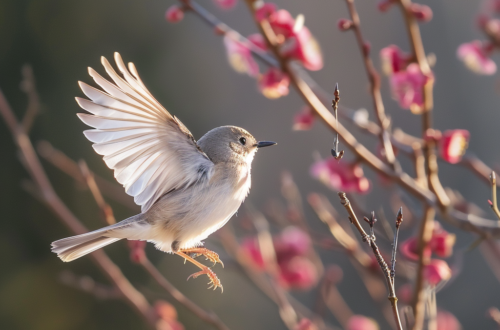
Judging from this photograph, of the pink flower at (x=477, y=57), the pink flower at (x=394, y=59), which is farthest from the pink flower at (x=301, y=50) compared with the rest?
the pink flower at (x=477, y=57)

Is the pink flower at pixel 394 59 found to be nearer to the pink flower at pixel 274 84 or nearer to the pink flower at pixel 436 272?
the pink flower at pixel 274 84

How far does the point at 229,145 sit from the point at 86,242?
2.05 ft

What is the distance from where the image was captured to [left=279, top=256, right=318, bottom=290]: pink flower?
2.53 metres

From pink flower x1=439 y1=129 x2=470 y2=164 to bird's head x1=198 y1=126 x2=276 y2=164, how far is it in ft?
1.94

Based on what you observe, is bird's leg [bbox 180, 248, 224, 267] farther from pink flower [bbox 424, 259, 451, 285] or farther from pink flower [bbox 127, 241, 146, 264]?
pink flower [bbox 424, 259, 451, 285]

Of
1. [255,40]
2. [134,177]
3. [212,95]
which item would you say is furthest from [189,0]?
[212,95]

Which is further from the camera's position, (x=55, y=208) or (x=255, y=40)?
(x=255, y=40)

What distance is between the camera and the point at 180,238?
1.81m

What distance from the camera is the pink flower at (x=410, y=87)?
1.70 m

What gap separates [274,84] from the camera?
1.97m

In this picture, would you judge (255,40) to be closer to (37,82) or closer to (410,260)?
(410,260)

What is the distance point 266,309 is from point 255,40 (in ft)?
11.2

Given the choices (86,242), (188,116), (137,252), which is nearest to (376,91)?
(137,252)

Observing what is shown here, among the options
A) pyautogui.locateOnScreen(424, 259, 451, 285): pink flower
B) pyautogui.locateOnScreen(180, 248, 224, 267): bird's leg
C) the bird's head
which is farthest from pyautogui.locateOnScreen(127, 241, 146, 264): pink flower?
pyautogui.locateOnScreen(424, 259, 451, 285): pink flower
